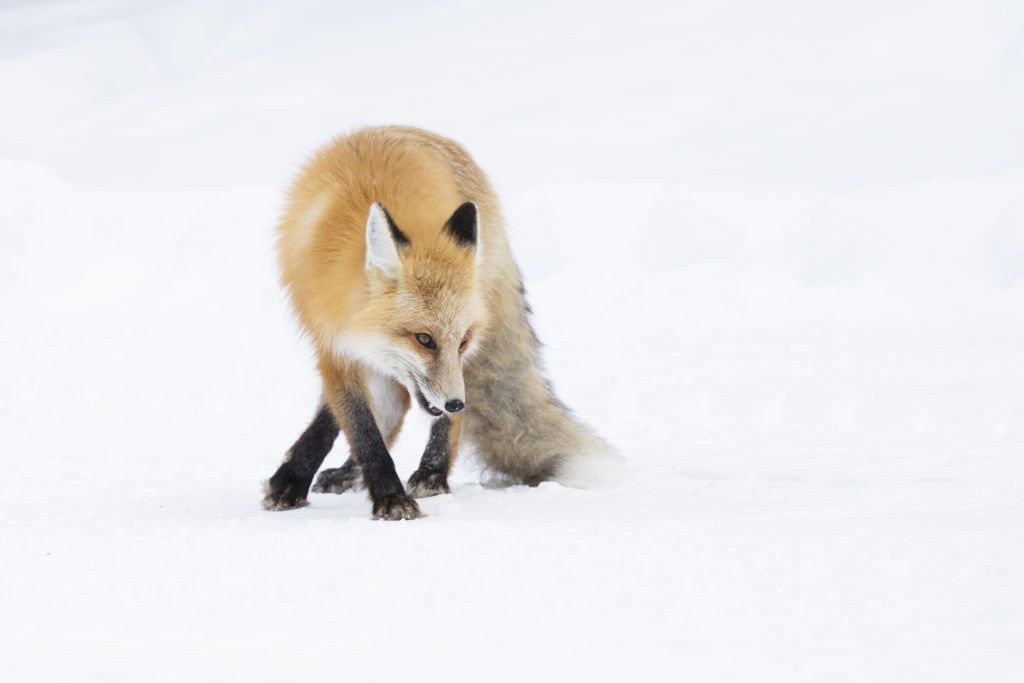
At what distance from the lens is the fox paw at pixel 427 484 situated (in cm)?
484

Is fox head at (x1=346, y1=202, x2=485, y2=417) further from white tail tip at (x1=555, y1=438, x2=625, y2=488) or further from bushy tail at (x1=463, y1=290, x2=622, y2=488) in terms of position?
white tail tip at (x1=555, y1=438, x2=625, y2=488)

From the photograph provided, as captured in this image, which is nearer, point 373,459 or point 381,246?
point 381,246

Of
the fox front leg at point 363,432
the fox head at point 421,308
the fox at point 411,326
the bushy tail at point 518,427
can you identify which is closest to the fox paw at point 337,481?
the fox at point 411,326

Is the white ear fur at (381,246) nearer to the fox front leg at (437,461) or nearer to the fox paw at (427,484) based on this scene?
the fox front leg at (437,461)

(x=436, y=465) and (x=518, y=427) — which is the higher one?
(x=518, y=427)

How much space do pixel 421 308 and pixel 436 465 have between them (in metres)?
1.15

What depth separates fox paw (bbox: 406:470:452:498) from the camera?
4.84m

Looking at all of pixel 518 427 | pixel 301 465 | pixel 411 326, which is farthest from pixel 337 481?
pixel 411 326

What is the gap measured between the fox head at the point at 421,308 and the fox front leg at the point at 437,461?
0.76 meters

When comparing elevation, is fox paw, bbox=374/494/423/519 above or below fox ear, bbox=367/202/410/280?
below

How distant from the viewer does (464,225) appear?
4.18 m

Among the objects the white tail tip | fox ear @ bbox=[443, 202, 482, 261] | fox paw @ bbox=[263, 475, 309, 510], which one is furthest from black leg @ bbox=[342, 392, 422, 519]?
the white tail tip

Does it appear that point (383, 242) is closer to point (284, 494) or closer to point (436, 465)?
point (436, 465)

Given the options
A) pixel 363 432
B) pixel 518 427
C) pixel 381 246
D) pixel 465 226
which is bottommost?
pixel 363 432
